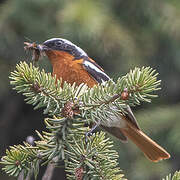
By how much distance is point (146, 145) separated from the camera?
393cm

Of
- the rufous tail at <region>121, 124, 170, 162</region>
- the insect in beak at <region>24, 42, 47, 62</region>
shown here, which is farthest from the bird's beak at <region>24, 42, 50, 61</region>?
the rufous tail at <region>121, 124, 170, 162</region>

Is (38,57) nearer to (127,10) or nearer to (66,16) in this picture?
(66,16)

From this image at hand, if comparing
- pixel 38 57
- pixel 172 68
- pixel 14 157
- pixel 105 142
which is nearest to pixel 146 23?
pixel 172 68

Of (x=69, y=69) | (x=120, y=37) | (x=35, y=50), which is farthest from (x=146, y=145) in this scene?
(x=35, y=50)

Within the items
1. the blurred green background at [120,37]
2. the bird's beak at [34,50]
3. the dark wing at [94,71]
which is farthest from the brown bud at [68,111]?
the blurred green background at [120,37]

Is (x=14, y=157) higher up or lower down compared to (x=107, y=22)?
lower down

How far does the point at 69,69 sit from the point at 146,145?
3.33 ft

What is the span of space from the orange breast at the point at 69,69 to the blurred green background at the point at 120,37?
76 centimetres

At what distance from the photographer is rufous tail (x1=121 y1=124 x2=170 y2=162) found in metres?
3.69

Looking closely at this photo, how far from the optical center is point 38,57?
3070 mm

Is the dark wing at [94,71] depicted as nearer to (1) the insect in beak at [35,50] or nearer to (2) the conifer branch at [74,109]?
(1) the insect in beak at [35,50]

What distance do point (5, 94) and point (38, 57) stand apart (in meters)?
2.50

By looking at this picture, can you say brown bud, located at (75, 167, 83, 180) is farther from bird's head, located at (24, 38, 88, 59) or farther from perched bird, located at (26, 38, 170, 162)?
bird's head, located at (24, 38, 88, 59)

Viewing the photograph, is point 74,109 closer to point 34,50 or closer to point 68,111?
point 68,111
